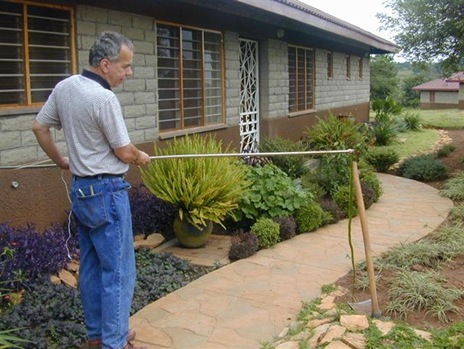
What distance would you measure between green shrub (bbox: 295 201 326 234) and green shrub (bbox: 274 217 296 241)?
264mm

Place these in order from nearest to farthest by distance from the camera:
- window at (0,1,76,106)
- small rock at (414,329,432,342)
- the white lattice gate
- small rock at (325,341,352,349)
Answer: small rock at (325,341,352,349), small rock at (414,329,432,342), window at (0,1,76,106), the white lattice gate

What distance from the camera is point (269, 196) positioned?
6480 mm

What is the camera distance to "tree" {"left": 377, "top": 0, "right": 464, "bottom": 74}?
33.5ft

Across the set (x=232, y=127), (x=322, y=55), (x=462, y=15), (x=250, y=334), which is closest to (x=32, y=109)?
(x=250, y=334)

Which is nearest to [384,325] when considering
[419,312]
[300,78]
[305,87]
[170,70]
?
[419,312]

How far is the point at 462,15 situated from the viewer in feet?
33.2

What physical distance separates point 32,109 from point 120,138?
2.65 metres

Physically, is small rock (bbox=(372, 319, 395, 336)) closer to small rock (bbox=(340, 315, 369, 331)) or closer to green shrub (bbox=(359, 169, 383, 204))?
small rock (bbox=(340, 315, 369, 331))

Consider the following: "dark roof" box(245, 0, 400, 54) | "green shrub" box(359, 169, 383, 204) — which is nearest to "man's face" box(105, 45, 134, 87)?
"dark roof" box(245, 0, 400, 54)

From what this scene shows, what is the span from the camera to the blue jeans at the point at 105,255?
3088 mm

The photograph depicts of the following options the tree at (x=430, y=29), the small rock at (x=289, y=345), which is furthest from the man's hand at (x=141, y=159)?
the tree at (x=430, y=29)

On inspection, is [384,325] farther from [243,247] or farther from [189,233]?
[189,233]

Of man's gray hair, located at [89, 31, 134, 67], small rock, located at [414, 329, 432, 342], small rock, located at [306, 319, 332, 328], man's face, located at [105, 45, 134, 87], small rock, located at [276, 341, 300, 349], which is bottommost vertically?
small rock, located at [276, 341, 300, 349]

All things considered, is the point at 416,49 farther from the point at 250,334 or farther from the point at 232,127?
the point at 250,334
